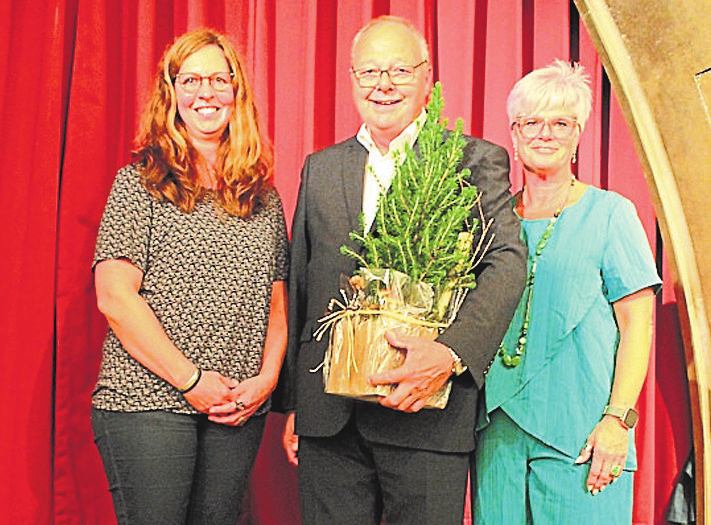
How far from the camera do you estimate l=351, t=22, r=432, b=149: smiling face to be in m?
1.81

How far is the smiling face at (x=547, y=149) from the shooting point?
1875 millimetres

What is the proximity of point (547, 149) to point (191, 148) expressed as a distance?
78 cm

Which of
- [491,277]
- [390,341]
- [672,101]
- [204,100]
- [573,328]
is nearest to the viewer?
[672,101]

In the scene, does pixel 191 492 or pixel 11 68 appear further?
pixel 11 68

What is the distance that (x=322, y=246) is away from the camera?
184cm

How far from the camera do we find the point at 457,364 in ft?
5.19

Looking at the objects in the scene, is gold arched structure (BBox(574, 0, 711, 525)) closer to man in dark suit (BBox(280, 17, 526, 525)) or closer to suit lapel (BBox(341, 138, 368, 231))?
man in dark suit (BBox(280, 17, 526, 525))

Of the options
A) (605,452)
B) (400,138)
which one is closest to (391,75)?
(400,138)

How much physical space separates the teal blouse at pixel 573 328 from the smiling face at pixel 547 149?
0.12 metres

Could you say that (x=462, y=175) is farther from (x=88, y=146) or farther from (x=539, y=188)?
(x=88, y=146)

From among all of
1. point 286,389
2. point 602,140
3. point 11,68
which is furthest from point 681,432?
point 11,68

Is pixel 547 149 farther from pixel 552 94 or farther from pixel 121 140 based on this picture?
pixel 121 140

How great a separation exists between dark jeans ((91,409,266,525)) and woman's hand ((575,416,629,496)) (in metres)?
0.74

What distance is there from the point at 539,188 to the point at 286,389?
28.5 inches
